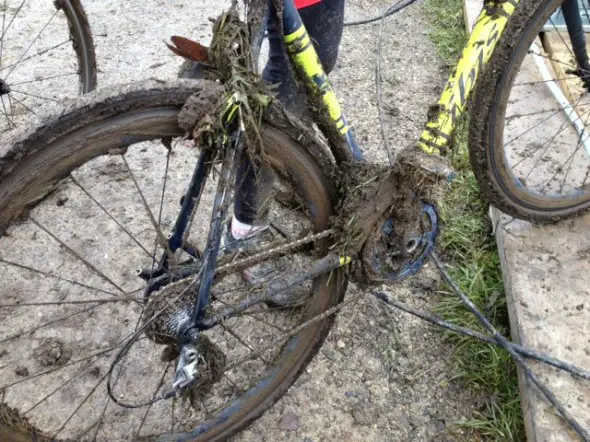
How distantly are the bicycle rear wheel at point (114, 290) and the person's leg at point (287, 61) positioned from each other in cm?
19

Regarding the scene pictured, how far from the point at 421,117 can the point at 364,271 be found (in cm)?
184

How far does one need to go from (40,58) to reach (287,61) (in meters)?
2.38

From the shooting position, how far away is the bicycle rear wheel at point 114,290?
1.18m

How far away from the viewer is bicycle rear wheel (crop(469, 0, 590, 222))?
1.76 meters

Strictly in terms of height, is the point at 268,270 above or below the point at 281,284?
below

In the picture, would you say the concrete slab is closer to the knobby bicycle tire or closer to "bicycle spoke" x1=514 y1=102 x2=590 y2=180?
"bicycle spoke" x1=514 y1=102 x2=590 y2=180

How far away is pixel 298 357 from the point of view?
176 cm

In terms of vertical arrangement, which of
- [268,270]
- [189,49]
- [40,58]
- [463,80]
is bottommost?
[268,270]

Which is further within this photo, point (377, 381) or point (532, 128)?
point (532, 128)

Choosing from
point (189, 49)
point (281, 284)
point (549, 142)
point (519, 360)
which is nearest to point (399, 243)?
point (281, 284)

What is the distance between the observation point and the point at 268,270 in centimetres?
210

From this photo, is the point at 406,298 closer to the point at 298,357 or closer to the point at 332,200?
the point at 298,357

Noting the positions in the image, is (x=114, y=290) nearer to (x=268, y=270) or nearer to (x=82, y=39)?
(x=268, y=270)

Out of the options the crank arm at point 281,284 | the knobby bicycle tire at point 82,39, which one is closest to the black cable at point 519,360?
the crank arm at point 281,284
